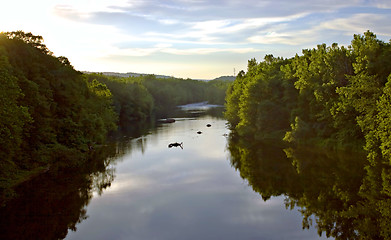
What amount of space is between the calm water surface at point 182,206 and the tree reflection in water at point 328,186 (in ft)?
5.52

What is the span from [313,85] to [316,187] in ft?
99.1

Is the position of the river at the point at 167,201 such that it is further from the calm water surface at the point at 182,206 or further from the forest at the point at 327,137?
the forest at the point at 327,137

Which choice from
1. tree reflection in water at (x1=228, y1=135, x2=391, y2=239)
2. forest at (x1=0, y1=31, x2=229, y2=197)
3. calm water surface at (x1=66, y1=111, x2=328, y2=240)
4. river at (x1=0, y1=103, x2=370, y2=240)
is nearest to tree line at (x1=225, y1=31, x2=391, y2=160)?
tree reflection in water at (x1=228, y1=135, x2=391, y2=239)

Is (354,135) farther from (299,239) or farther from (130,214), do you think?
(130,214)

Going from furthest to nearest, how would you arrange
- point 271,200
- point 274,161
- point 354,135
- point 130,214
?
point 354,135
point 274,161
point 271,200
point 130,214

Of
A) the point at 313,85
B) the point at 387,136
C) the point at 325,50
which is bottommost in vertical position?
the point at 387,136

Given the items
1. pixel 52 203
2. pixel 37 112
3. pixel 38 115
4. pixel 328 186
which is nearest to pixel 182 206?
pixel 52 203

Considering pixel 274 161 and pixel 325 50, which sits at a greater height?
pixel 325 50

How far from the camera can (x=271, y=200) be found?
40031 millimetres

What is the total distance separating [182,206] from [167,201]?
7.63ft

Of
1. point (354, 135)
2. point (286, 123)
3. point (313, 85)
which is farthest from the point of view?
point (286, 123)

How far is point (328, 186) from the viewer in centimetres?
4353

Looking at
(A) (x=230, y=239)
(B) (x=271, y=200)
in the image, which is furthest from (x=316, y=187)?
(A) (x=230, y=239)

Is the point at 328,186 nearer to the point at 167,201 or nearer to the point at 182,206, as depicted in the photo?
the point at 182,206
